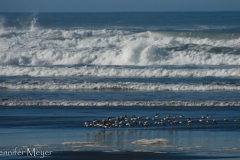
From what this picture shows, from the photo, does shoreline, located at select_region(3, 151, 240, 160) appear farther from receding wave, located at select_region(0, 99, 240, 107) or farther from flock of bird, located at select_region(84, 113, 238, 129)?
receding wave, located at select_region(0, 99, 240, 107)

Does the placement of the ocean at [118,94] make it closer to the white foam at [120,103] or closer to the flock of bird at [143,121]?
the white foam at [120,103]

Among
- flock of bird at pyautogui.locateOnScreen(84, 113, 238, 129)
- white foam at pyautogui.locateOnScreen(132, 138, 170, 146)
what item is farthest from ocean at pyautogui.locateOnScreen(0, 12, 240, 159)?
flock of bird at pyautogui.locateOnScreen(84, 113, 238, 129)

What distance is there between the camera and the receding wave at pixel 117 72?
907 inches

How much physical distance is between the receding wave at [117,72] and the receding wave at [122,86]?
3065 millimetres

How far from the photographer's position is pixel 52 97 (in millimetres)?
17891

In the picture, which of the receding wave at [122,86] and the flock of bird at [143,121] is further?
the receding wave at [122,86]

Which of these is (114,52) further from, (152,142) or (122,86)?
(152,142)

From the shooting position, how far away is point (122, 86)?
784 inches

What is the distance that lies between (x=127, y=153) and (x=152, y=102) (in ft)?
20.6

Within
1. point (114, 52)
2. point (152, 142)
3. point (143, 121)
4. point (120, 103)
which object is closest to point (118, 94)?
point (120, 103)

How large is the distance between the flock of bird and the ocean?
0.52ft

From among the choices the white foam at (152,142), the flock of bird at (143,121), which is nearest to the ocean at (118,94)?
the white foam at (152,142)

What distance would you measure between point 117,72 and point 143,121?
10.3 meters

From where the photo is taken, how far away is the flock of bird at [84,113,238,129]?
13.1 metres
